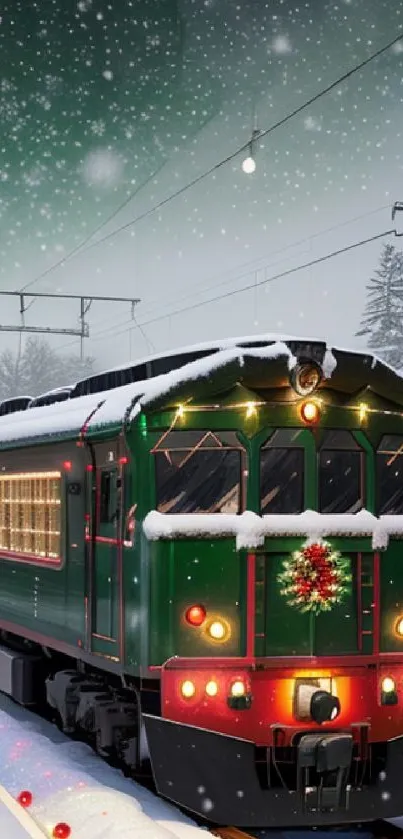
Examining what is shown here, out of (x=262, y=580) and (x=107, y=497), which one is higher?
(x=107, y=497)

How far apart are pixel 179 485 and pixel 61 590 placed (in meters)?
2.39

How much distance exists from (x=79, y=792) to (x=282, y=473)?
2840 mm

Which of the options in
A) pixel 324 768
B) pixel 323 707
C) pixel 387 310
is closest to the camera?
pixel 324 768

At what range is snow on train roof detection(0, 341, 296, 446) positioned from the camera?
8305 mm

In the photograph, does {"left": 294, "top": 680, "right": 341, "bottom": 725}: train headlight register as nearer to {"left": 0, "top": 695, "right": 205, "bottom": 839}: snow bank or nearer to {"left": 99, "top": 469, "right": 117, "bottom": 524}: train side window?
{"left": 0, "top": 695, "right": 205, "bottom": 839}: snow bank

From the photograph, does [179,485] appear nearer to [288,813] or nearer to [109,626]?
[109,626]

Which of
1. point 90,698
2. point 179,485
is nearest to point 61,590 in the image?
point 90,698

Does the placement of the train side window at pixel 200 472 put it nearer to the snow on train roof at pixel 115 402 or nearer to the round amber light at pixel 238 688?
the snow on train roof at pixel 115 402

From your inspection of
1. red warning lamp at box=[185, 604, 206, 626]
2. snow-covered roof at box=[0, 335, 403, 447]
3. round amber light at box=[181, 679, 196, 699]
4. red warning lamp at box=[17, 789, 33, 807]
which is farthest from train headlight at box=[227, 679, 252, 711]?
snow-covered roof at box=[0, 335, 403, 447]

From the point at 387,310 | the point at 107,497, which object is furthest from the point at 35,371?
the point at 107,497

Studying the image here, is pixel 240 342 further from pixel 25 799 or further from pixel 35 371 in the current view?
pixel 35 371

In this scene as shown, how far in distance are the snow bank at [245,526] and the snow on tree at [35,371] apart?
82369 millimetres

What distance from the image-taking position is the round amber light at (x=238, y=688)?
26.3 feet

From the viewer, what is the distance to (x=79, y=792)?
848 cm
